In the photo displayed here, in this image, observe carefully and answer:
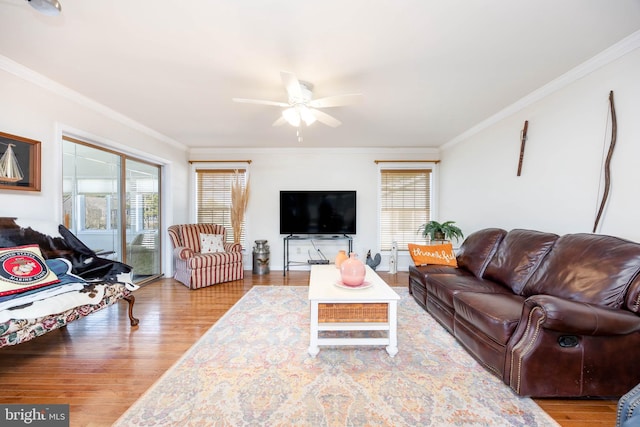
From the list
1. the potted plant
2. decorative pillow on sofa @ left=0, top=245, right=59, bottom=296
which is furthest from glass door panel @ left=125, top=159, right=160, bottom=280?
the potted plant

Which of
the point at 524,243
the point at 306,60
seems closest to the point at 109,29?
the point at 306,60

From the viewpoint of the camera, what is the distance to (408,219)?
4863mm

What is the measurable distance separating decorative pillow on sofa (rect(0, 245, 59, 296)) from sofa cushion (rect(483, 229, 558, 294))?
394cm

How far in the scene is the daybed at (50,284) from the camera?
165 centimetres

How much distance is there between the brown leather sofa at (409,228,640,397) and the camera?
1.39m

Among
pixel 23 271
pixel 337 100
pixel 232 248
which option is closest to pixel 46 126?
pixel 23 271

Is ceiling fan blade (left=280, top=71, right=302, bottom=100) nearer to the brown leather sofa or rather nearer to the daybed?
the brown leather sofa

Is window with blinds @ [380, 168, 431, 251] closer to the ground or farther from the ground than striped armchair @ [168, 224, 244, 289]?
farther from the ground

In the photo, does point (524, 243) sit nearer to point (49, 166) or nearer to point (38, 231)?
point (38, 231)

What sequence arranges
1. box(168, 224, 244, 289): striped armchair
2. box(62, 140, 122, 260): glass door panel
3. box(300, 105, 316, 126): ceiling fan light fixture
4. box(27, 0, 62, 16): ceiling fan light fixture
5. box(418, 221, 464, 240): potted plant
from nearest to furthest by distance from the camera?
box(27, 0, 62, 16): ceiling fan light fixture, box(300, 105, 316, 126): ceiling fan light fixture, box(62, 140, 122, 260): glass door panel, box(168, 224, 244, 289): striped armchair, box(418, 221, 464, 240): potted plant

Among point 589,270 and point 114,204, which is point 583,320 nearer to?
point 589,270

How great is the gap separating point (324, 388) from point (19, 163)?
3.24 meters

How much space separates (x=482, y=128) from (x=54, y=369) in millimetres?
5147

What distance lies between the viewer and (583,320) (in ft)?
4.43
